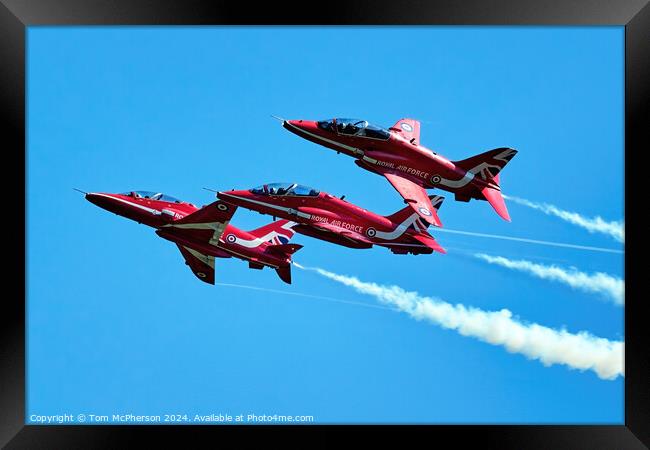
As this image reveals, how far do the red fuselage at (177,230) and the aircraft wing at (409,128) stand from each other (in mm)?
3591

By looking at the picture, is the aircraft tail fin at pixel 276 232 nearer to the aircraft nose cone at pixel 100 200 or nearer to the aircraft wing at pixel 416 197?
the aircraft wing at pixel 416 197

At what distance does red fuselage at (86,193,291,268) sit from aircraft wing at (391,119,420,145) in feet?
11.8

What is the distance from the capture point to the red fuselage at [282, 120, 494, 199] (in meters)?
22.6

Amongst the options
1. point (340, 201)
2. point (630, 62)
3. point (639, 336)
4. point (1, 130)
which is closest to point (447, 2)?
point (630, 62)

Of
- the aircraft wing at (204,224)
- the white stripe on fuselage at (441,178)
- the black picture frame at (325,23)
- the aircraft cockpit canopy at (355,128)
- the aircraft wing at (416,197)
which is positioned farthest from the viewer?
the aircraft wing at (204,224)

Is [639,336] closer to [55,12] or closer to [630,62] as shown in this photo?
[630,62]

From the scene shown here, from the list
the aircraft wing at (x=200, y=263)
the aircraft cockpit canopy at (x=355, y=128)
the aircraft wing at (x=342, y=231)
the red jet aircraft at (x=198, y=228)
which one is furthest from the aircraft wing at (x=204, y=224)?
the aircraft cockpit canopy at (x=355, y=128)

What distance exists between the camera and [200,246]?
77.5ft

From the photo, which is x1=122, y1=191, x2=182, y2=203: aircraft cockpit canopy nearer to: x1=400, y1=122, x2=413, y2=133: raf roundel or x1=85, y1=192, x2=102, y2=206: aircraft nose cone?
x1=85, y1=192, x2=102, y2=206: aircraft nose cone

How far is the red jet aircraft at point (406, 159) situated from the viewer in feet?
74.0

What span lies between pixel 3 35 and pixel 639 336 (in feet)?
40.0

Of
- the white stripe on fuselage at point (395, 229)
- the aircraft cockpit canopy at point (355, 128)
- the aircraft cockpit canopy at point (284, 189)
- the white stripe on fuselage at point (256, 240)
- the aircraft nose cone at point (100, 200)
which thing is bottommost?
the white stripe on fuselage at point (256, 240)

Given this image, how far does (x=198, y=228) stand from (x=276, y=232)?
2.11m

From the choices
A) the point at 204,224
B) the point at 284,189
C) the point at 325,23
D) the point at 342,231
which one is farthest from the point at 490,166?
the point at 204,224
